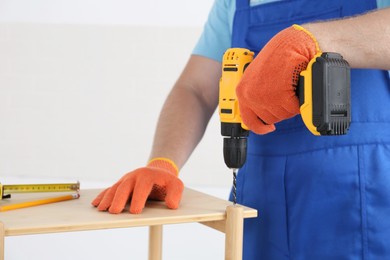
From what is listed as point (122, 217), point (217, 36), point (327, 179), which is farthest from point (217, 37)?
point (122, 217)

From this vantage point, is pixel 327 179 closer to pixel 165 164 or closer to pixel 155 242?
pixel 165 164

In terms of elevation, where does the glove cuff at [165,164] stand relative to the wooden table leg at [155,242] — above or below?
above

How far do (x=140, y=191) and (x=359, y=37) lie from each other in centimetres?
53

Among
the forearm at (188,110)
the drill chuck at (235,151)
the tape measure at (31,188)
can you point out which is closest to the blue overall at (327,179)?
the drill chuck at (235,151)

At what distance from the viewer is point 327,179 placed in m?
1.25

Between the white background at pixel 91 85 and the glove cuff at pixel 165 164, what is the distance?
255 centimetres

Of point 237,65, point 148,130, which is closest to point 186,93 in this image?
point 237,65

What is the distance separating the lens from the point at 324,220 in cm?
125

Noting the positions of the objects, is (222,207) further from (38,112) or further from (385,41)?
(38,112)

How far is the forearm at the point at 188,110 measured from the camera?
154 cm

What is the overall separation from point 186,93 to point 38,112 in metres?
2.76

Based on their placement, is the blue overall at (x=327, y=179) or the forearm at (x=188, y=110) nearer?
the blue overall at (x=327, y=179)

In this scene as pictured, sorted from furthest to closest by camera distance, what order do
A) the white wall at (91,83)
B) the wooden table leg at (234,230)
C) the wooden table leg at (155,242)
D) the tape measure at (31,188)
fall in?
the white wall at (91,83) → the wooden table leg at (155,242) → the tape measure at (31,188) → the wooden table leg at (234,230)

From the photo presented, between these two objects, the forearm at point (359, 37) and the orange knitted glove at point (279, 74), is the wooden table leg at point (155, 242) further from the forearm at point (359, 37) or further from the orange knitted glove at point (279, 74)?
the forearm at point (359, 37)
